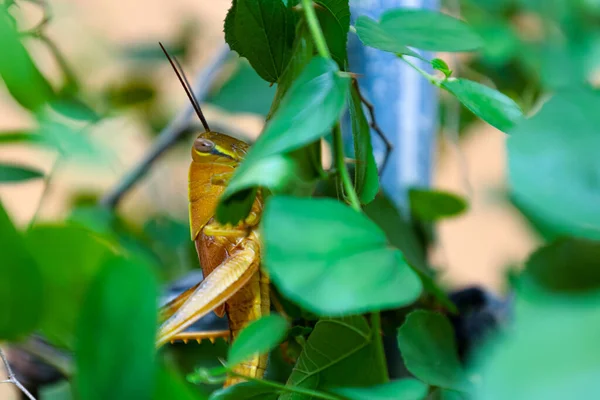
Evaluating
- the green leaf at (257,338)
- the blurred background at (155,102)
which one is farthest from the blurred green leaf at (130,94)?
the green leaf at (257,338)

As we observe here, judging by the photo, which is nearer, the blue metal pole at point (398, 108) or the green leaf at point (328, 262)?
the green leaf at point (328, 262)

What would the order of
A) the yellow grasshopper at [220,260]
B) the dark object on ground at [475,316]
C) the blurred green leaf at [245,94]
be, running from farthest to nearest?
the blurred green leaf at [245,94] < the dark object on ground at [475,316] < the yellow grasshopper at [220,260]

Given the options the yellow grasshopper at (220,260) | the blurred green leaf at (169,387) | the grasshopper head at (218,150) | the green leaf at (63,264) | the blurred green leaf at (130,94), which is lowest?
the blurred green leaf at (130,94)

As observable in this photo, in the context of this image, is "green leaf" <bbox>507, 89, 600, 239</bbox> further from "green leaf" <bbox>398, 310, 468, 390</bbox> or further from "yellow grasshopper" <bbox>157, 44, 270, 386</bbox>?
"yellow grasshopper" <bbox>157, 44, 270, 386</bbox>

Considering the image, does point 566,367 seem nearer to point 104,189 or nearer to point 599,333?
point 599,333

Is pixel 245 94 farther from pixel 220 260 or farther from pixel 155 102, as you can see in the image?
pixel 155 102

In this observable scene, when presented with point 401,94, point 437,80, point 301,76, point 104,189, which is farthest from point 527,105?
point 104,189

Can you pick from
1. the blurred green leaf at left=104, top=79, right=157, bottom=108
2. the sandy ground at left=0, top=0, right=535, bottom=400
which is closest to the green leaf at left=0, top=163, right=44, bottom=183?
the sandy ground at left=0, top=0, right=535, bottom=400

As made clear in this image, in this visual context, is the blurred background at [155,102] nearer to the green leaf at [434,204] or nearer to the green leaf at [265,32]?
the green leaf at [434,204]
